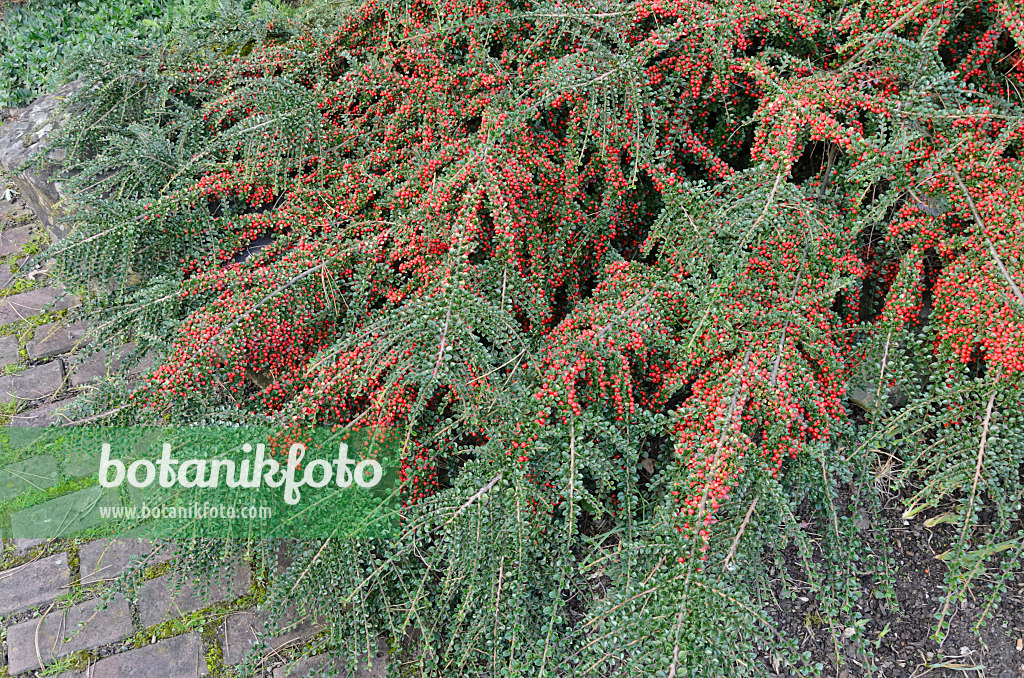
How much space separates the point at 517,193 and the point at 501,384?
1.54 ft

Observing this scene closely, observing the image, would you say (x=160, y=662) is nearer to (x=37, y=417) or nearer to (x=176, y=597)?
(x=176, y=597)

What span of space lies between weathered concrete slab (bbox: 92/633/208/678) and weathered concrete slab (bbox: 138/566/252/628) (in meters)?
0.07

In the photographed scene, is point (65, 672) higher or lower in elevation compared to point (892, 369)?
lower

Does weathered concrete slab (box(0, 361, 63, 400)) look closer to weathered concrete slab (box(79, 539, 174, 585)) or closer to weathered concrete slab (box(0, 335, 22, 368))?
weathered concrete slab (box(0, 335, 22, 368))

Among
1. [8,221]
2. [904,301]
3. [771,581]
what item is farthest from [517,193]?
[8,221]

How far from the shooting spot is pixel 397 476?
166 centimetres

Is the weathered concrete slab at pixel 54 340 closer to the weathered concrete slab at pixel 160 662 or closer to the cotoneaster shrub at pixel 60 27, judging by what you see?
the weathered concrete slab at pixel 160 662

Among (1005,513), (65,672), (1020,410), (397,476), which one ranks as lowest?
(65,672)

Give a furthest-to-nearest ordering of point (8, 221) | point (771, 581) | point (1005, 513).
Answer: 1. point (8, 221)
2. point (771, 581)
3. point (1005, 513)

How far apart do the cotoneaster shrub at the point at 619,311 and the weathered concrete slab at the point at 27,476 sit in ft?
1.95

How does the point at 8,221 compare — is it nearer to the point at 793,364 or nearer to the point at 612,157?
the point at 612,157

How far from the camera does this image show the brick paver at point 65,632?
1.80m

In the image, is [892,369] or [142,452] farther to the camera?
[142,452]

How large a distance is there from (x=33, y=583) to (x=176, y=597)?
0.45 m
